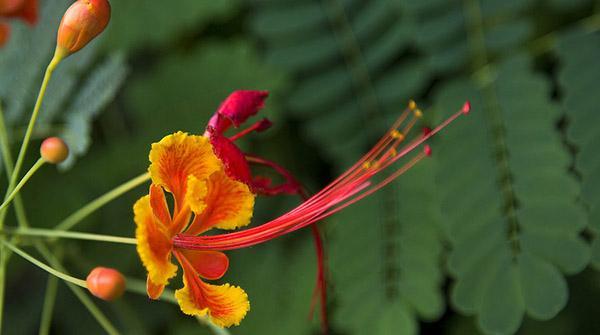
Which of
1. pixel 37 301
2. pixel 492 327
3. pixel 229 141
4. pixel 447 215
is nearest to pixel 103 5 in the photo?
pixel 229 141

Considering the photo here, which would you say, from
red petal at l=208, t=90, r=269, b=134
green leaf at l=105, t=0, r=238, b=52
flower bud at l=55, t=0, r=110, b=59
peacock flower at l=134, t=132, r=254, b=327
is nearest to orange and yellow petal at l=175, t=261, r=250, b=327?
peacock flower at l=134, t=132, r=254, b=327

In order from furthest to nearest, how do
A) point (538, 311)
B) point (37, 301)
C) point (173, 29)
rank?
point (37, 301), point (173, 29), point (538, 311)

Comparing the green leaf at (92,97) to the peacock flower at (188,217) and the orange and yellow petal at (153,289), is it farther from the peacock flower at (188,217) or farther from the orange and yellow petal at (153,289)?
the orange and yellow petal at (153,289)

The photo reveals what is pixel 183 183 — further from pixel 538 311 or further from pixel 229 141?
pixel 538 311

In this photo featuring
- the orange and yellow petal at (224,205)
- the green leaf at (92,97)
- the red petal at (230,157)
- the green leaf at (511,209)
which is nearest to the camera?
the red petal at (230,157)

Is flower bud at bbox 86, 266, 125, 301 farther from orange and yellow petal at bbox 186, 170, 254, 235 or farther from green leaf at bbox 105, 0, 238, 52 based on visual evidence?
green leaf at bbox 105, 0, 238, 52

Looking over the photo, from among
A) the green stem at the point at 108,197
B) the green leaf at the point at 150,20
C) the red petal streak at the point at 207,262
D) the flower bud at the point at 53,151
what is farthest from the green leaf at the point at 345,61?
the flower bud at the point at 53,151

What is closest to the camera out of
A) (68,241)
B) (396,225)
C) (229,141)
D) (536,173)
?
(229,141)
